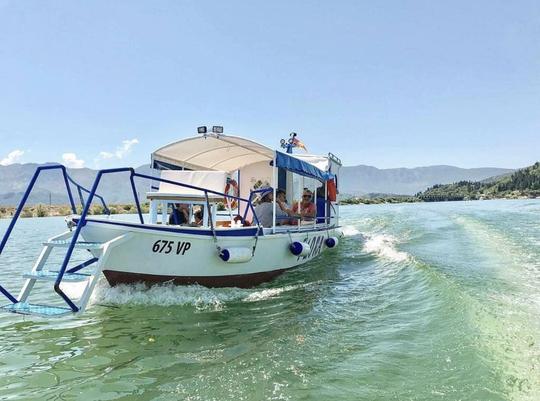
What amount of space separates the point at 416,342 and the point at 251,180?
11.6 m

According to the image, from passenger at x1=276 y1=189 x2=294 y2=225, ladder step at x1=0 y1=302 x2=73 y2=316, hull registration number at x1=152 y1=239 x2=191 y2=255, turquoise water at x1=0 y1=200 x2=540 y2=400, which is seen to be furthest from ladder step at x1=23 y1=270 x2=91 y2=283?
passenger at x1=276 y1=189 x2=294 y2=225

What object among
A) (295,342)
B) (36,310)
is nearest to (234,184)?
(295,342)

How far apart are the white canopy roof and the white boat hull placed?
9.81ft

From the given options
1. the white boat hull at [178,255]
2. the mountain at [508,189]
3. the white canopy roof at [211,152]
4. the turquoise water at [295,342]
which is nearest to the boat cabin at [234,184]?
the white canopy roof at [211,152]

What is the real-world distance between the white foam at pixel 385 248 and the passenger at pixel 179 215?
25.6 feet

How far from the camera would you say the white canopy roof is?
12.6 meters

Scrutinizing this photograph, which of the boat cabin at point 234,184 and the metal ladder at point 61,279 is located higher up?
the boat cabin at point 234,184

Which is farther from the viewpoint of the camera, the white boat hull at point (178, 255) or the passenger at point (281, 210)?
the passenger at point (281, 210)

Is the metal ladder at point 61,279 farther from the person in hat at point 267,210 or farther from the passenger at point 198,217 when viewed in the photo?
the person in hat at point 267,210

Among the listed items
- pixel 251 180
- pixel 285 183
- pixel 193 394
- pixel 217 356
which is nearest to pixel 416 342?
pixel 217 356

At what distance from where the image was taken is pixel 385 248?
62.4ft

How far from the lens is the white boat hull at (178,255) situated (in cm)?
880

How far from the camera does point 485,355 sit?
6.37m

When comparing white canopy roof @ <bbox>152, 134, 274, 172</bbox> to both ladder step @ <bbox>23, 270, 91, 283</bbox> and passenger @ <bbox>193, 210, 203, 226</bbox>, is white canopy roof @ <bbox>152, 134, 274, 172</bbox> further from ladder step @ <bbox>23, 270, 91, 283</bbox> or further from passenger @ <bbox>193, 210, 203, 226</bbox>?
ladder step @ <bbox>23, 270, 91, 283</bbox>
